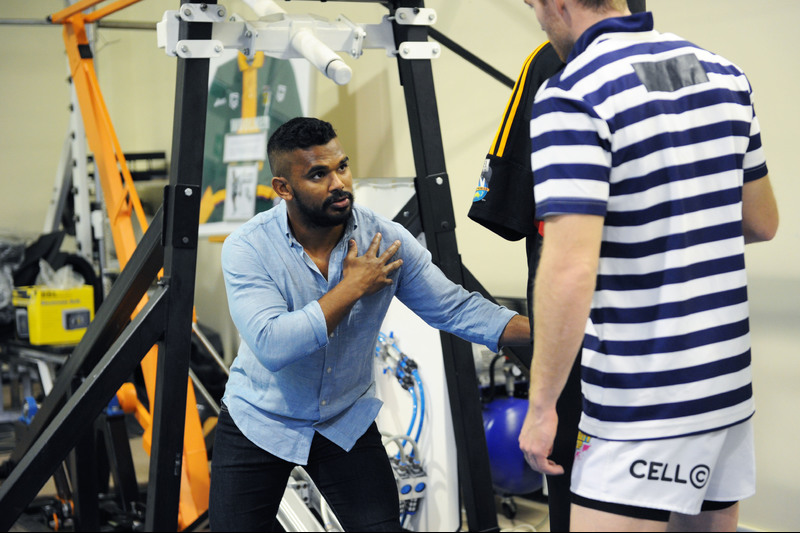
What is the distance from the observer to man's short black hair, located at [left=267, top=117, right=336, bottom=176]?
1833 millimetres

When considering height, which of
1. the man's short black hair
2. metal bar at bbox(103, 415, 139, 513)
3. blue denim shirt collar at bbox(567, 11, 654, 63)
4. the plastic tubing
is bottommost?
metal bar at bbox(103, 415, 139, 513)

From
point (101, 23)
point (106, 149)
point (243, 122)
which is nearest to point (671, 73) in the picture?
point (106, 149)

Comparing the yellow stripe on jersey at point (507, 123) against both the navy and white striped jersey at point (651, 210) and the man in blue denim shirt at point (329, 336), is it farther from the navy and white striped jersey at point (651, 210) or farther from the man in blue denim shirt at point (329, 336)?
the man in blue denim shirt at point (329, 336)

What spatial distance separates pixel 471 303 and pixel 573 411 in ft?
1.49

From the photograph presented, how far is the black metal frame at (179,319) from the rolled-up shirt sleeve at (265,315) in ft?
0.67

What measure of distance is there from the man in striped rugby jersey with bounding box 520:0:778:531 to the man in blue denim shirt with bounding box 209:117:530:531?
56 cm

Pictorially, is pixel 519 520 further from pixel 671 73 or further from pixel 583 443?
pixel 671 73

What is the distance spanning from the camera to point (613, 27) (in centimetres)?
128

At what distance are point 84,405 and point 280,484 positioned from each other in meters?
0.53

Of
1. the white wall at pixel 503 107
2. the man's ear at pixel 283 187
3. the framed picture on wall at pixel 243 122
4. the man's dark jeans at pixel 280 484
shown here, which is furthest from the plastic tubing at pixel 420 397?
the framed picture on wall at pixel 243 122

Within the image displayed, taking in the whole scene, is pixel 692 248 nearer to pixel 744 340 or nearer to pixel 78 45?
pixel 744 340

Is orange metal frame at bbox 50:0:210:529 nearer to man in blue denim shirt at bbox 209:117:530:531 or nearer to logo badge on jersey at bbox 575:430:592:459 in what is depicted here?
man in blue denim shirt at bbox 209:117:530:531

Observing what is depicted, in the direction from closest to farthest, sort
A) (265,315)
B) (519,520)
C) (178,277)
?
(265,315), (178,277), (519,520)

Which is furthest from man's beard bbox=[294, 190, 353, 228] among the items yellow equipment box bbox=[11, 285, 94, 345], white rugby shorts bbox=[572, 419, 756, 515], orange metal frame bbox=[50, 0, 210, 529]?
yellow equipment box bbox=[11, 285, 94, 345]
